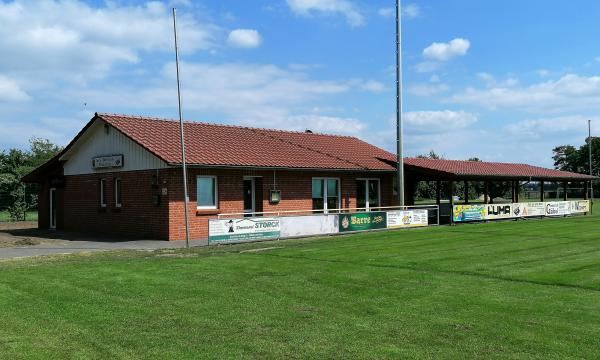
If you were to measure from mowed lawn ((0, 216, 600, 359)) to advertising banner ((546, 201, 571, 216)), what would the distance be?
1954cm

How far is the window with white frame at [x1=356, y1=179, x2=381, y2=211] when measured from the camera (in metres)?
28.5

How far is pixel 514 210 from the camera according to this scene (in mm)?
31406

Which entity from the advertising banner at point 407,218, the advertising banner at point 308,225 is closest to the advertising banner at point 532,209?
the advertising banner at point 407,218

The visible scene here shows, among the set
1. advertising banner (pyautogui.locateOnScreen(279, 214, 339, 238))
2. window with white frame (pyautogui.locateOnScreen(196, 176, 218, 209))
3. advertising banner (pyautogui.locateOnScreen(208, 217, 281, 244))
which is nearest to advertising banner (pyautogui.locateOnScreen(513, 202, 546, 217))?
advertising banner (pyautogui.locateOnScreen(279, 214, 339, 238))

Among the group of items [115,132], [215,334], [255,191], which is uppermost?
[115,132]

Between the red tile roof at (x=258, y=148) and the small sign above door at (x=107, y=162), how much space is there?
1308 millimetres

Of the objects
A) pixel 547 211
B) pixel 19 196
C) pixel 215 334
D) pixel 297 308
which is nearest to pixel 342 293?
pixel 297 308

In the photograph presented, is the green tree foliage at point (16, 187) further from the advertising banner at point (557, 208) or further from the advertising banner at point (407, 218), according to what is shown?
the advertising banner at point (557, 208)

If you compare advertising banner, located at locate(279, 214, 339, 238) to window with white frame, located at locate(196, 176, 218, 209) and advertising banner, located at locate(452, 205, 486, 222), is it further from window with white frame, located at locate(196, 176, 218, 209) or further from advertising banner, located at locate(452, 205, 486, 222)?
advertising banner, located at locate(452, 205, 486, 222)

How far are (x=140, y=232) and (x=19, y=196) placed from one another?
20.1 meters

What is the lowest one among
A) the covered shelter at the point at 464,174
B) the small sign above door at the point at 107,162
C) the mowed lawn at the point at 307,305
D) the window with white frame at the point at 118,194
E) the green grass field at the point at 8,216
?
the mowed lawn at the point at 307,305

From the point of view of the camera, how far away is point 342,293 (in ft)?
31.6

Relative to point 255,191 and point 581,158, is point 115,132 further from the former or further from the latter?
point 581,158

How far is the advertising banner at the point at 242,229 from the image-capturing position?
60.1 feet
